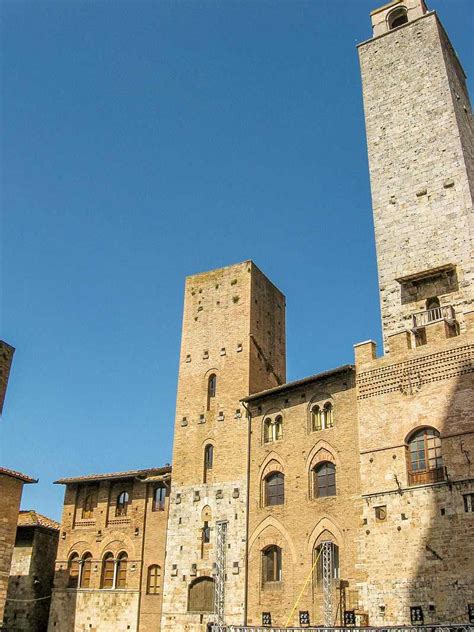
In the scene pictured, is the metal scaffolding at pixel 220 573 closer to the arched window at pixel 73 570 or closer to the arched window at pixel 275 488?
the arched window at pixel 275 488

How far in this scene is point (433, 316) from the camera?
2347 cm

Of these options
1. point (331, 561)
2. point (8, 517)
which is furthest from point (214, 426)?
point (8, 517)

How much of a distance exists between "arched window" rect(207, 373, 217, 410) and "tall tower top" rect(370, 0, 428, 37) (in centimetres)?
1702

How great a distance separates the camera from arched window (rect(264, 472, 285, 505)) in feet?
87.4

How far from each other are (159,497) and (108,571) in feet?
13.7

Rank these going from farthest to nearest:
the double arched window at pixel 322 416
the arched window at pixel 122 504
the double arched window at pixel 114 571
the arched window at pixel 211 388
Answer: the arched window at pixel 122 504 < the double arched window at pixel 114 571 < the arched window at pixel 211 388 < the double arched window at pixel 322 416

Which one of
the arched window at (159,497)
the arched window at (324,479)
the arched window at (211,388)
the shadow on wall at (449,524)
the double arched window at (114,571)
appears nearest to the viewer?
the shadow on wall at (449,524)

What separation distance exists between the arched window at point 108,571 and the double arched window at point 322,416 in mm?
12726

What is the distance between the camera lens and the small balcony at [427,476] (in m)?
20.8

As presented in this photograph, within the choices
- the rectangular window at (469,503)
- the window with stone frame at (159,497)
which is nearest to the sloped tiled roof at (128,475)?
the window with stone frame at (159,497)

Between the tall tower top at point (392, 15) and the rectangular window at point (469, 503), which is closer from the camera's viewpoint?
the rectangular window at point (469, 503)

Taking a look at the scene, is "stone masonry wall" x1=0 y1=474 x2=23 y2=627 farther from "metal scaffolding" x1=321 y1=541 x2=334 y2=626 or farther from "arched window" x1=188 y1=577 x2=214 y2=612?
"metal scaffolding" x1=321 y1=541 x2=334 y2=626

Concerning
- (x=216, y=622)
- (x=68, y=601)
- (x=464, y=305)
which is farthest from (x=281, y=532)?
(x=68, y=601)

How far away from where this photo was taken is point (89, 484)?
34.8 meters
